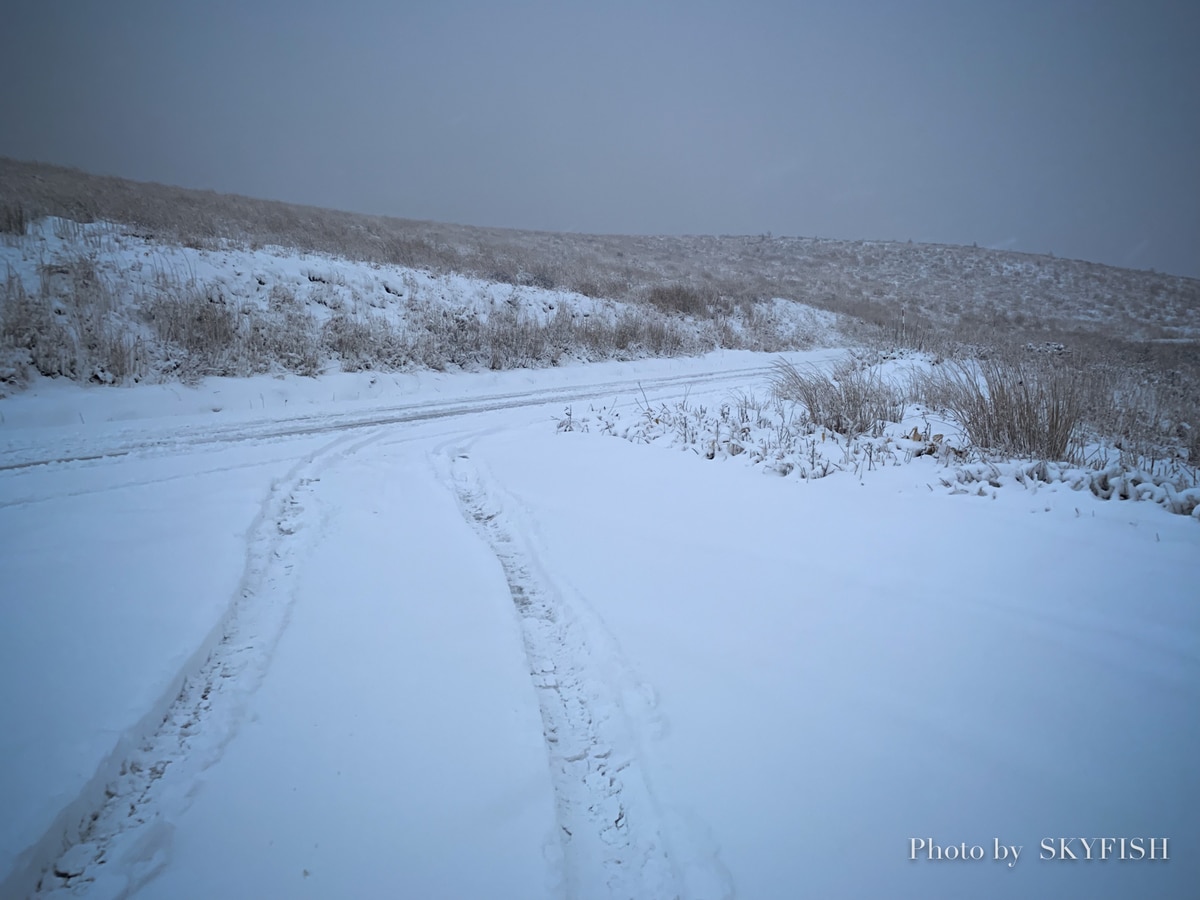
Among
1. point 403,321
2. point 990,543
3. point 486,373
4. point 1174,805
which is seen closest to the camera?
point 1174,805

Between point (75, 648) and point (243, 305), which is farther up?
point (243, 305)

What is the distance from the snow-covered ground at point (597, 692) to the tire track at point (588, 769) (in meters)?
0.01

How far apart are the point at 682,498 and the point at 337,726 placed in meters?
3.17

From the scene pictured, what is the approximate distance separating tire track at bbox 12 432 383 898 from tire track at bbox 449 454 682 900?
137 centimetres

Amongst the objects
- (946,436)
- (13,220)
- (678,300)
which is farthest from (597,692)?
(678,300)

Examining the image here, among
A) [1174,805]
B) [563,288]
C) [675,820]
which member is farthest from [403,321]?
[1174,805]

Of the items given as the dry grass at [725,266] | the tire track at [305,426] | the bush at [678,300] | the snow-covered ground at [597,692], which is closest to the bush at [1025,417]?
the snow-covered ground at [597,692]

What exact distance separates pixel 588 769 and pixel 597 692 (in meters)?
0.43

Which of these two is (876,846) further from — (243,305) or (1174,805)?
(243,305)

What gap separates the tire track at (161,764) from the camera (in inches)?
67.9

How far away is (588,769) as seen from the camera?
222 centimetres

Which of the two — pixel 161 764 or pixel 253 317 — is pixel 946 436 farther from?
pixel 253 317

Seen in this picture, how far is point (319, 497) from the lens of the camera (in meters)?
4.72

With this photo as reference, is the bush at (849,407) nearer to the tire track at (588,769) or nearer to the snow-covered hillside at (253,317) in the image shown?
the tire track at (588,769)
